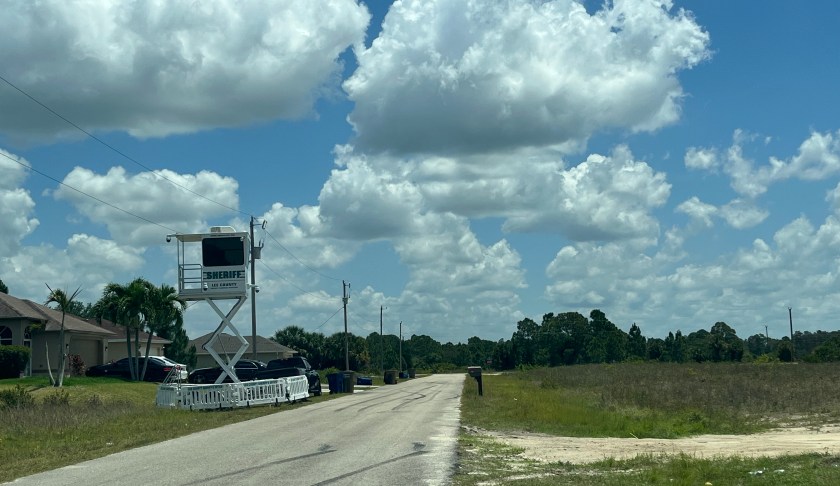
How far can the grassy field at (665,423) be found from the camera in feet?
44.8

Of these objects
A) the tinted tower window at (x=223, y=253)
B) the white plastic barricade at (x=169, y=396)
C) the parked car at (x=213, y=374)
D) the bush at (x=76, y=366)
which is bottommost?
the white plastic barricade at (x=169, y=396)

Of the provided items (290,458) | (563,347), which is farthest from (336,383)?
(563,347)

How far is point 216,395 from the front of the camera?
3228 centimetres

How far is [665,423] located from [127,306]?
1433 inches

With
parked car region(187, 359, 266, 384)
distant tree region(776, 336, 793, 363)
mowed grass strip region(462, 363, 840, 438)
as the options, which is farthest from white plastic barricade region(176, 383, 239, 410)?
distant tree region(776, 336, 793, 363)

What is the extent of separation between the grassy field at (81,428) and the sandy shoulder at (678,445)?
8251mm

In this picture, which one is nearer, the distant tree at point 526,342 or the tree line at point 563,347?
the tree line at point 563,347

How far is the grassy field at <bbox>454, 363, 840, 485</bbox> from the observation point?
44.8 feet

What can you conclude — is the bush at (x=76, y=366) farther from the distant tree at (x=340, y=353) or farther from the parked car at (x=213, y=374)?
the distant tree at (x=340, y=353)

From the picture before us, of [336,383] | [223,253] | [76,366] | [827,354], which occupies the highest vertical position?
[223,253]

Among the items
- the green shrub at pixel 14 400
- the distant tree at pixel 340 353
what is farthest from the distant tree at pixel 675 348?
the green shrub at pixel 14 400

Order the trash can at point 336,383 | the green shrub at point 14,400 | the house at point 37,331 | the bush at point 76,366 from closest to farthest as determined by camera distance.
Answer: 1. the green shrub at point 14,400
2. the trash can at point 336,383
3. the house at point 37,331
4. the bush at point 76,366

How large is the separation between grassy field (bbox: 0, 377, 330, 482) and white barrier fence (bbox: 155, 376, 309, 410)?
1.80 ft

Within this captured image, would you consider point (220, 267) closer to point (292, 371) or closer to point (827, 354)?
point (292, 371)
